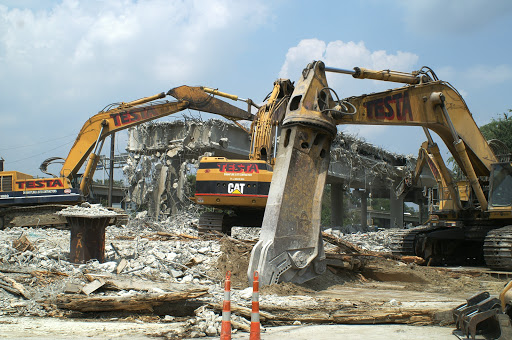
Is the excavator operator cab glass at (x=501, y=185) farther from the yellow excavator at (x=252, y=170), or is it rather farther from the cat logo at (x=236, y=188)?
the cat logo at (x=236, y=188)

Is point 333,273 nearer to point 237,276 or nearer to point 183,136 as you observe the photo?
point 237,276

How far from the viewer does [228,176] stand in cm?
1294

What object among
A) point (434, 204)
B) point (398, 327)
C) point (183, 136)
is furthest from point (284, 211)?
point (183, 136)

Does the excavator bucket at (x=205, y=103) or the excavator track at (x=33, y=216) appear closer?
the excavator track at (x=33, y=216)

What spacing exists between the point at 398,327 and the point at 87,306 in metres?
3.73

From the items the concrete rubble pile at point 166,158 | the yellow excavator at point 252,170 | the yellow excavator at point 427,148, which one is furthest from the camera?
the concrete rubble pile at point 166,158

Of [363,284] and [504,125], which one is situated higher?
[504,125]

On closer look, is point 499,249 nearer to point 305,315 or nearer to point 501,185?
point 501,185

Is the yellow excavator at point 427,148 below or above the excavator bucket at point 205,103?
below

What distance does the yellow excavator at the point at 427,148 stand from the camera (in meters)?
8.01

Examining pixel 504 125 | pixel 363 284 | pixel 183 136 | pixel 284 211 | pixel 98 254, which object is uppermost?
pixel 504 125

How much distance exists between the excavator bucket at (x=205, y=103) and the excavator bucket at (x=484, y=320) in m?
13.7

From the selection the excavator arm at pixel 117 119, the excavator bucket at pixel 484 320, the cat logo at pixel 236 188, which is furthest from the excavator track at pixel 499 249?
the excavator arm at pixel 117 119

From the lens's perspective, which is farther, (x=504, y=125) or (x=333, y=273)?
(x=504, y=125)
